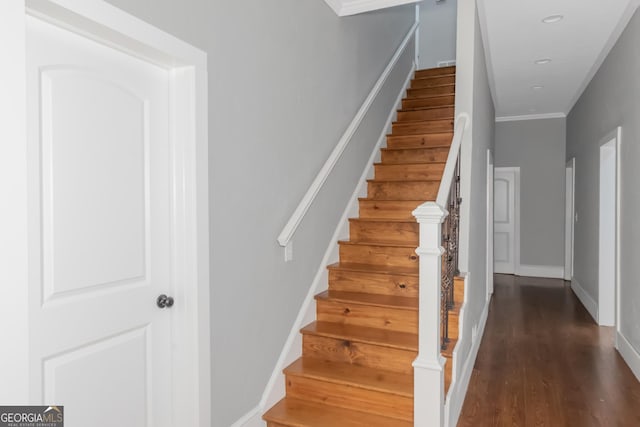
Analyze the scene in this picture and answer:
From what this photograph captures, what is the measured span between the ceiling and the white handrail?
40.5 inches

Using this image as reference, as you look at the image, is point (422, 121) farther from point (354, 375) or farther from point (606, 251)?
point (354, 375)

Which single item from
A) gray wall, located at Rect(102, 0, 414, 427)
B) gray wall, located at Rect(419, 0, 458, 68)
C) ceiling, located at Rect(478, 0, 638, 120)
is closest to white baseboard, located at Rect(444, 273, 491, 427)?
→ gray wall, located at Rect(102, 0, 414, 427)

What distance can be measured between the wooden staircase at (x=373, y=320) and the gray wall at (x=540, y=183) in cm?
403

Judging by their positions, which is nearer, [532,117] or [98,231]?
[98,231]

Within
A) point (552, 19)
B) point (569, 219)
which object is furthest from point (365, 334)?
point (569, 219)

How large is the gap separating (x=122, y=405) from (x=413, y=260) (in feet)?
7.01

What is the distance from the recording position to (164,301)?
1.85m

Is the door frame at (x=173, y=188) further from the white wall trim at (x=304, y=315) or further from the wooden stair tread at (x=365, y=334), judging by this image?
the wooden stair tread at (x=365, y=334)

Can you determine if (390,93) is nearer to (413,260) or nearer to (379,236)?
(379,236)

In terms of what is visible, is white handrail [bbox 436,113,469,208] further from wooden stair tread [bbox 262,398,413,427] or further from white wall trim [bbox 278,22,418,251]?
wooden stair tread [bbox 262,398,413,427]

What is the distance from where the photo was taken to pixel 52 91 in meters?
1.44

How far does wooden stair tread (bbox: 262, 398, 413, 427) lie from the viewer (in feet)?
7.53

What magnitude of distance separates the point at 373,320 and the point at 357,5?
2.32 metres

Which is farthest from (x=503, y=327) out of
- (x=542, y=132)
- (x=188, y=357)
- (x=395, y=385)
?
(x=542, y=132)
